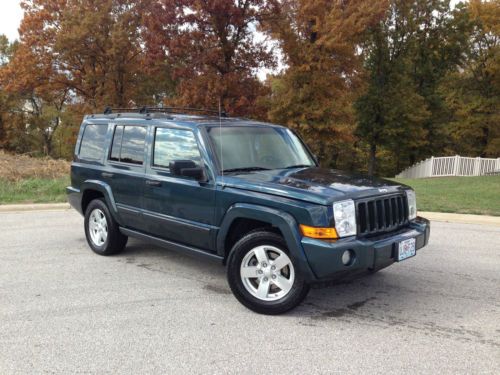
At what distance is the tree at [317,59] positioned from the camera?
1933 centimetres

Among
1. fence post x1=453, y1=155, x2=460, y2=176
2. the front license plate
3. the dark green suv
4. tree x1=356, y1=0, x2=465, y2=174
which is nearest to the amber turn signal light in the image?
the dark green suv

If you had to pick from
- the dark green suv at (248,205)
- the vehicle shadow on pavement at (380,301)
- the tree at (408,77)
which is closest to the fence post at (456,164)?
the tree at (408,77)

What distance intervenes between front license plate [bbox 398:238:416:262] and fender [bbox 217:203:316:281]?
91cm

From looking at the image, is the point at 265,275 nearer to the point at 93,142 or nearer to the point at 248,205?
the point at 248,205

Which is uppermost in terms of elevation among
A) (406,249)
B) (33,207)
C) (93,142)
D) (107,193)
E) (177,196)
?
(93,142)

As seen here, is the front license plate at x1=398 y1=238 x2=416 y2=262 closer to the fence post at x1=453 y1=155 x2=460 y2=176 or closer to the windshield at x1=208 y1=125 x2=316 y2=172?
the windshield at x1=208 y1=125 x2=316 y2=172

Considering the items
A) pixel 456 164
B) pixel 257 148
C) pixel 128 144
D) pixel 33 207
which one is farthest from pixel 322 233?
pixel 456 164

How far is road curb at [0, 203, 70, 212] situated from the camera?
9.89 metres

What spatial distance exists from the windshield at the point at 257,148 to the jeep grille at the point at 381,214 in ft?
3.90

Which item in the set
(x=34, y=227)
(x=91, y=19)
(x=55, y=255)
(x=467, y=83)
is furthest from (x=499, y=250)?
(x=467, y=83)

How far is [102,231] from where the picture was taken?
6.23 meters

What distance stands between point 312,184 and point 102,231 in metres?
3.33

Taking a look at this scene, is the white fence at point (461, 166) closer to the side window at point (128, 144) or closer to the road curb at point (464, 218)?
the road curb at point (464, 218)

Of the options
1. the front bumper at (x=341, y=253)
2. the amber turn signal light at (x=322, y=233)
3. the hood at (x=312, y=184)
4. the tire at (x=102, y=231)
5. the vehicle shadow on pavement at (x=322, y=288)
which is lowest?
the vehicle shadow on pavement at (x=322, y=288)
